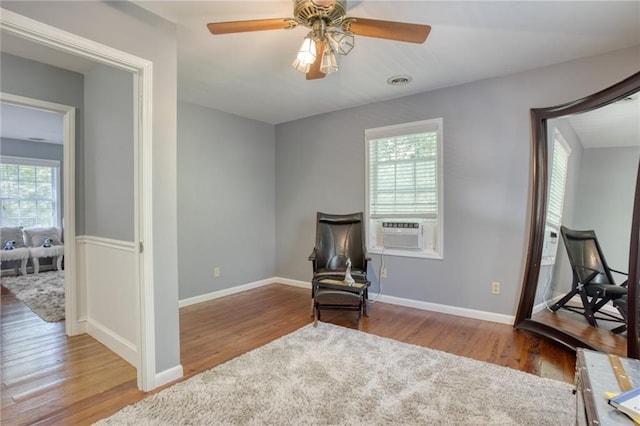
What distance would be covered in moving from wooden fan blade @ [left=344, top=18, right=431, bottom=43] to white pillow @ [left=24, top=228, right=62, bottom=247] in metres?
6.82

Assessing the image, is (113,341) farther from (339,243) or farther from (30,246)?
(30,246)

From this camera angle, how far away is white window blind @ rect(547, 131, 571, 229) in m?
2.64

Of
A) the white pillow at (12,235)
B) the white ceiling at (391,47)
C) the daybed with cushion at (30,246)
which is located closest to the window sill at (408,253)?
the white ceiling at (391,47)

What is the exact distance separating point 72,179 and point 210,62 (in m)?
1.69

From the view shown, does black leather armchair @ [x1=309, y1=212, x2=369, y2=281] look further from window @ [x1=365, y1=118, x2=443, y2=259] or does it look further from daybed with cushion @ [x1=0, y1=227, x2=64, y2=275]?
daybed with cushion @ [x1=0, y1=227, x2=64, y2=275]

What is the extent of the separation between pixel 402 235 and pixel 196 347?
95.3 inches

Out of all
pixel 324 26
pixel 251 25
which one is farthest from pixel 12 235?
pixel 324 26

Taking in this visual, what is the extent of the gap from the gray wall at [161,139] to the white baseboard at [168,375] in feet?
0.10

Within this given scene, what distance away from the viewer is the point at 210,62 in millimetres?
2746

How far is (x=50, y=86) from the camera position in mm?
2727

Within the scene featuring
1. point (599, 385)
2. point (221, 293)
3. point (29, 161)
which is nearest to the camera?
point (599, 385)

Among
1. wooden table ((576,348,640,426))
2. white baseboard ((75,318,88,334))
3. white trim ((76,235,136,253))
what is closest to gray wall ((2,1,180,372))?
white trim ((76,235,136,253))

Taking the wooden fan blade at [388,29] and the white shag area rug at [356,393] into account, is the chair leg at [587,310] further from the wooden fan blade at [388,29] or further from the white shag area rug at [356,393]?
the wooden fan blade at [388,29]

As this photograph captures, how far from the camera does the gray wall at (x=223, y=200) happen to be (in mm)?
3748
